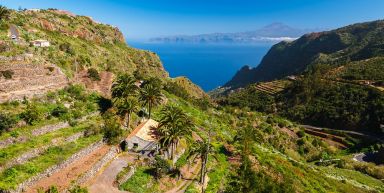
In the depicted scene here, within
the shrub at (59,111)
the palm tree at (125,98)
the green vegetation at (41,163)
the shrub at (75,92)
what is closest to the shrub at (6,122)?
the green vegetation at (41,163)

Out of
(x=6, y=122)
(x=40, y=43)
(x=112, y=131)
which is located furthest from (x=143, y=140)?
(x=40, y=43)

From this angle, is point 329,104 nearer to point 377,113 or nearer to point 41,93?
point 377,113

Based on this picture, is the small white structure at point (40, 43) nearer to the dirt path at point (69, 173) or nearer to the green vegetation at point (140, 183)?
the dirt path at point (69, 173)

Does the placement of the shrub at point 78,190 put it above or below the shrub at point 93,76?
below

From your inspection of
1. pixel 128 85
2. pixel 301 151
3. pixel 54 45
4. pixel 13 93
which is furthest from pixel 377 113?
pixel 13 93

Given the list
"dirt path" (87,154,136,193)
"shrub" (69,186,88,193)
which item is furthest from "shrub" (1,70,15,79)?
"shrub" (69,186,88,193)

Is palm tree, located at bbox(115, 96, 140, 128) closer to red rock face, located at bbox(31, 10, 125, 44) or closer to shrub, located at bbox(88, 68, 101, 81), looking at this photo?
shrub, located at bbox(88, 68, 101, 81)
